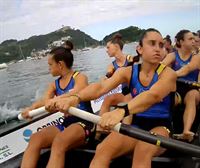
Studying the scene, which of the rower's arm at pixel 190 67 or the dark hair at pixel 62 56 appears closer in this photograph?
the dark hair at pixel 62 56

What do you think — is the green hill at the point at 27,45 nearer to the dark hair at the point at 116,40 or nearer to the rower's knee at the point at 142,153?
the dark hair at the point at 116,40

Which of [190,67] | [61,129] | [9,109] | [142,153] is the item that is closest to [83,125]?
[61,129]

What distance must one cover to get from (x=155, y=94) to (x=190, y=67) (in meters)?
1.70

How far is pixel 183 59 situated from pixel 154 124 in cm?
192

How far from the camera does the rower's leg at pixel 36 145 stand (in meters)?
2.83

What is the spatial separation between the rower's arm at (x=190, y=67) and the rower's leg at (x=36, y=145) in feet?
5.44

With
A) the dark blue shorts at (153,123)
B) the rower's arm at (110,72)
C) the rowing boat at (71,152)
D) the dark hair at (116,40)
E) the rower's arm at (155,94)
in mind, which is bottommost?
the rowing boat at (71,152)

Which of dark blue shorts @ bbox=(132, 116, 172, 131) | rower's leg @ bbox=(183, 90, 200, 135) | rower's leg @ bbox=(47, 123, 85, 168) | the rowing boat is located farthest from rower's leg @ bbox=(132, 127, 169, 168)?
rower's leg @ bbox=(183, 90, 200, 135)

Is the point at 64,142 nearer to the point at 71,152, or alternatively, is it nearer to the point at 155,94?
the point at 71,152

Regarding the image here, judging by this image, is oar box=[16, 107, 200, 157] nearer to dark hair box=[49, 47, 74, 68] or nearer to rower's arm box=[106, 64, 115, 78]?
dark hair box=[49, 47, 74, 68]

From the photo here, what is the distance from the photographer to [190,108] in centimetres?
351

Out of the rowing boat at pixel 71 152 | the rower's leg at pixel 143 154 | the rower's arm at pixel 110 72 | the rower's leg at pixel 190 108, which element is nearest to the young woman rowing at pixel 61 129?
the rowing boat at pixel 71 152

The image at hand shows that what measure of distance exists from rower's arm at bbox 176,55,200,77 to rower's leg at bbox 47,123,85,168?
153 centimetres

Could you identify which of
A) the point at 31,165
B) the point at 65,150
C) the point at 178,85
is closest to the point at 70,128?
the point at 65,150
